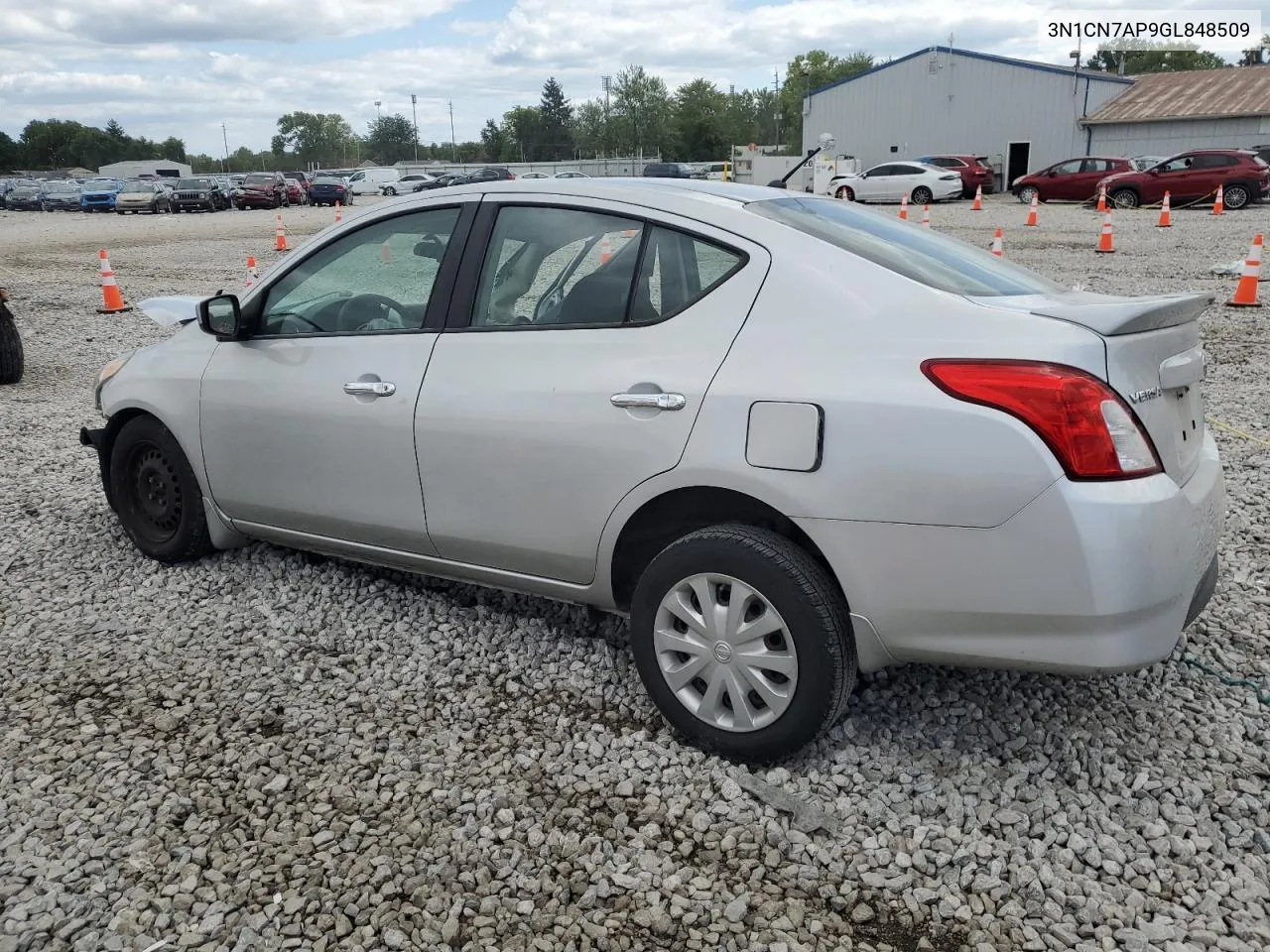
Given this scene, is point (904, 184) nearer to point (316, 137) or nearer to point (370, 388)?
point (370, 388)

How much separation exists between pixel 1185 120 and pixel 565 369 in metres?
45.4

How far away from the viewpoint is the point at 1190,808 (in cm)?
286

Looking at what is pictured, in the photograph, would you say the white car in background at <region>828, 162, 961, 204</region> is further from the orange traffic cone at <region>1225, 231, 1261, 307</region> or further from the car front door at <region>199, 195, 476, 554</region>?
the car front door at <region>199, 195, 476, 554</region>

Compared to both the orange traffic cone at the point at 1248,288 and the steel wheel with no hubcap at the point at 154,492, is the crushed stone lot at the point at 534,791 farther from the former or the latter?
the orange traffic cone at the point at 1248,288

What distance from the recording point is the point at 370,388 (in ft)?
12.1

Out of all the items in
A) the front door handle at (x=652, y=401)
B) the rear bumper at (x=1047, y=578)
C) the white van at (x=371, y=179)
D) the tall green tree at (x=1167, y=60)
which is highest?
the tall green tree at (x=1167, y=60)

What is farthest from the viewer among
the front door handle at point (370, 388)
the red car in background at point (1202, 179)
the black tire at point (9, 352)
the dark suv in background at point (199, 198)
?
the dark suv in background at point (199, 198)

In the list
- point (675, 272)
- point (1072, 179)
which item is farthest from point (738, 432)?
point (1072, 179)

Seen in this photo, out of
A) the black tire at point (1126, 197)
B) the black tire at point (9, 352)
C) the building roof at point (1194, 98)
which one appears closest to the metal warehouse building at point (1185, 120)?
the building roof at point (1194, 98)

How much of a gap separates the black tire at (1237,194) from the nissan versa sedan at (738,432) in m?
28.3

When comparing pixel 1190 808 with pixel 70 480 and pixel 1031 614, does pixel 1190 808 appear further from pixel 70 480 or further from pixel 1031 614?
pixel 70 480

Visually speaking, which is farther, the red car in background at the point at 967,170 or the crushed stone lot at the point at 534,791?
the red car in background at the point at 967,170

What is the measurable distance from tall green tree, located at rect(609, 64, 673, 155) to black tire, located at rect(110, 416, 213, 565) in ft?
340

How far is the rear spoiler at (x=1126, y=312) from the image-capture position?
104 inches
